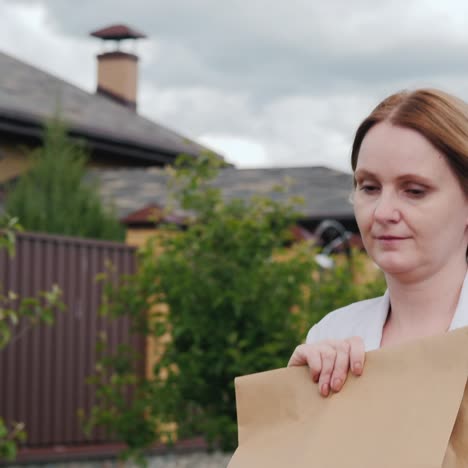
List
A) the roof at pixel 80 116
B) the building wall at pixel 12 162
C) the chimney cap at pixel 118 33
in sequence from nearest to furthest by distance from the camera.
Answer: the roof at pixel 80 116
the building wall at pixel 12 162
the chimney cap at pixel 118 33

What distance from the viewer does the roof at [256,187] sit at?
1307 centimetres

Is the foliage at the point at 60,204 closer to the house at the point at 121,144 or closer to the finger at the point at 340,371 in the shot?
the house at the point at 121,144

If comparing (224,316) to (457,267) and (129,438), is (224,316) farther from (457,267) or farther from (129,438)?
(457,267)

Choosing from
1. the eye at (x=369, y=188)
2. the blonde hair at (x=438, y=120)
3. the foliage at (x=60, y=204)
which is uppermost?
the foliage at (x=60, y=204)

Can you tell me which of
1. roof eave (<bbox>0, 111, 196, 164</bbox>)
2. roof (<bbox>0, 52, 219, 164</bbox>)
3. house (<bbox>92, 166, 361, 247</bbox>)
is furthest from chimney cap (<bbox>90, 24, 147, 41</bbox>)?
house (<bbox>92, 166, 361, 247</bbox>)

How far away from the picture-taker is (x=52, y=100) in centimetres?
1630

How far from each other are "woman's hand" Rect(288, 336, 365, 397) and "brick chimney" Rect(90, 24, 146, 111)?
18479 millimetres

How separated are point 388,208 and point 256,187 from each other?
12548 millimetres

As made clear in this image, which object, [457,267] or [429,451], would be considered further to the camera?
[457,267]

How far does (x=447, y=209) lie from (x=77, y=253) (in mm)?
7747

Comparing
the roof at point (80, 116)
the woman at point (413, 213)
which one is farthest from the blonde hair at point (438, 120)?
the roof at point (80, 116)

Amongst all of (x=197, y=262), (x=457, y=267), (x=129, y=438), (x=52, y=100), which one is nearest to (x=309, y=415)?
(x=457, y=267)

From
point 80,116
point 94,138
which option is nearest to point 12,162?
point 94,138

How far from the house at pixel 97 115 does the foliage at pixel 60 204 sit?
1517 mm
